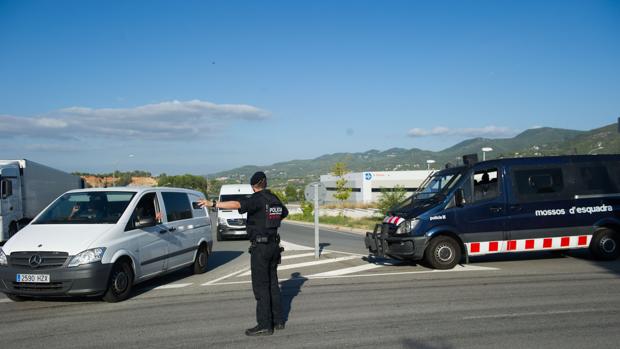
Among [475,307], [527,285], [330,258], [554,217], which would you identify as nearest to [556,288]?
[527,285]

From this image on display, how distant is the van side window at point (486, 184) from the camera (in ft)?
35.2

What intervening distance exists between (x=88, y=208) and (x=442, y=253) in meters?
6.73

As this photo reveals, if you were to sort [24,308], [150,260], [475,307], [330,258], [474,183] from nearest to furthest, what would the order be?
[475,307] < [24,308] < [150,260] < [474,183] < [330,258]

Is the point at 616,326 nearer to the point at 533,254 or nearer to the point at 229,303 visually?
the point at 229,303

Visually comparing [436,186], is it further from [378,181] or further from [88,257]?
[378,181]

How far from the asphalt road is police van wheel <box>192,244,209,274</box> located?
472 mm

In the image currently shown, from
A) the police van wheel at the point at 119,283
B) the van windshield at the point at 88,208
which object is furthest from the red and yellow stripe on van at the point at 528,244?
the van windshield at the point at 88,208

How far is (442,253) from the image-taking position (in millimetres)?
10422

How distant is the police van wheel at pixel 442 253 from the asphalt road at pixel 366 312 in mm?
242

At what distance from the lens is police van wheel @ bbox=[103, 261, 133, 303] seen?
782cm

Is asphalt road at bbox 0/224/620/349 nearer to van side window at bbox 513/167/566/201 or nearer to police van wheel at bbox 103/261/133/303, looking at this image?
police van wheel at bbox 103/261/133/303

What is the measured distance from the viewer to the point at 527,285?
859cm

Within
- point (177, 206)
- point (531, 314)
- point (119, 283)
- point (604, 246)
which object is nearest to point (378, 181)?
point (604, 246)

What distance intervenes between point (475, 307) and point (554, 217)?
480cm
